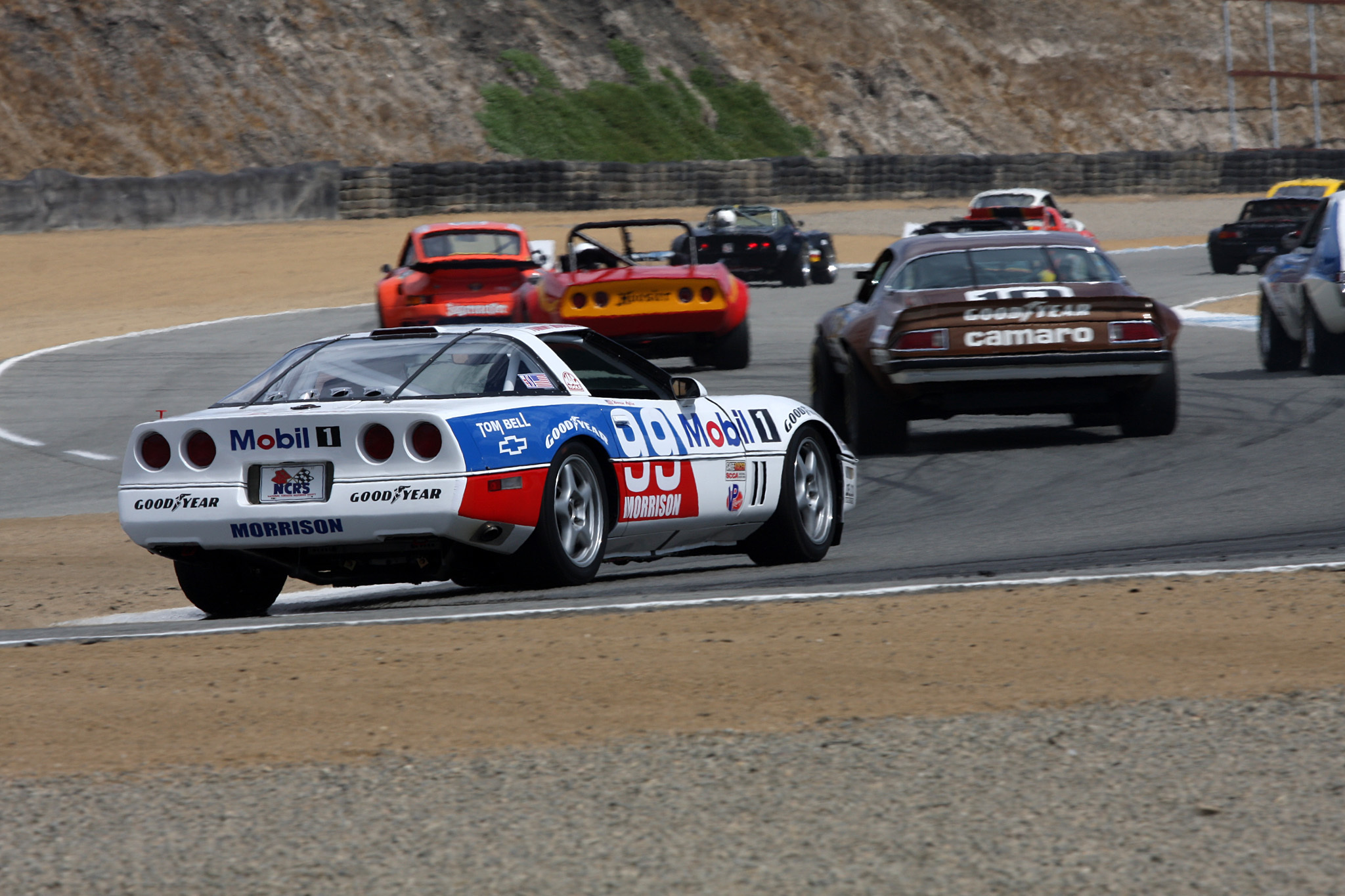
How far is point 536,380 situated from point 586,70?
55.5 metres

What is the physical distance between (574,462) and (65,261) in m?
29.3

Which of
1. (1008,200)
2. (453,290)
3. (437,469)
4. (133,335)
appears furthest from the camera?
(1008,200)

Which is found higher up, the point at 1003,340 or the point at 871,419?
the point at 1003,340

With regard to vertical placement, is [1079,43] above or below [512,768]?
above

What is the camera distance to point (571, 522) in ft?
23.7

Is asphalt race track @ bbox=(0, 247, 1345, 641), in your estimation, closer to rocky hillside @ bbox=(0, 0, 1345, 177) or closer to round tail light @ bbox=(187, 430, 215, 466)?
round tail light @ bbox=(187, 430, 215, 466)

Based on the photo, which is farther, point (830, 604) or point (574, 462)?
point (574, 462)

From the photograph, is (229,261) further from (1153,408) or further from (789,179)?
(1153,408)

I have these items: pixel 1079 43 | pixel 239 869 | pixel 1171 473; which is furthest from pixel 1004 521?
pixel 1079 43

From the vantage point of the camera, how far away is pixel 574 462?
721 centimetres

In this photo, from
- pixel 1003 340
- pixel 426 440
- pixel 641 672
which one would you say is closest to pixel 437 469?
pixel 426 440

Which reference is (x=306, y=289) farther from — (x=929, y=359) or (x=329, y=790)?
(x=329, y=790)

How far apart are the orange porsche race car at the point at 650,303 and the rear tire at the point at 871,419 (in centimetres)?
411

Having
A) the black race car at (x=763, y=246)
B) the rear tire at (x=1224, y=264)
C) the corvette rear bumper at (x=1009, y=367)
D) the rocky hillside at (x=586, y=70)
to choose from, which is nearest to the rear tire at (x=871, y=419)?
the corvette rear bumper at (x=1009, y=367)
